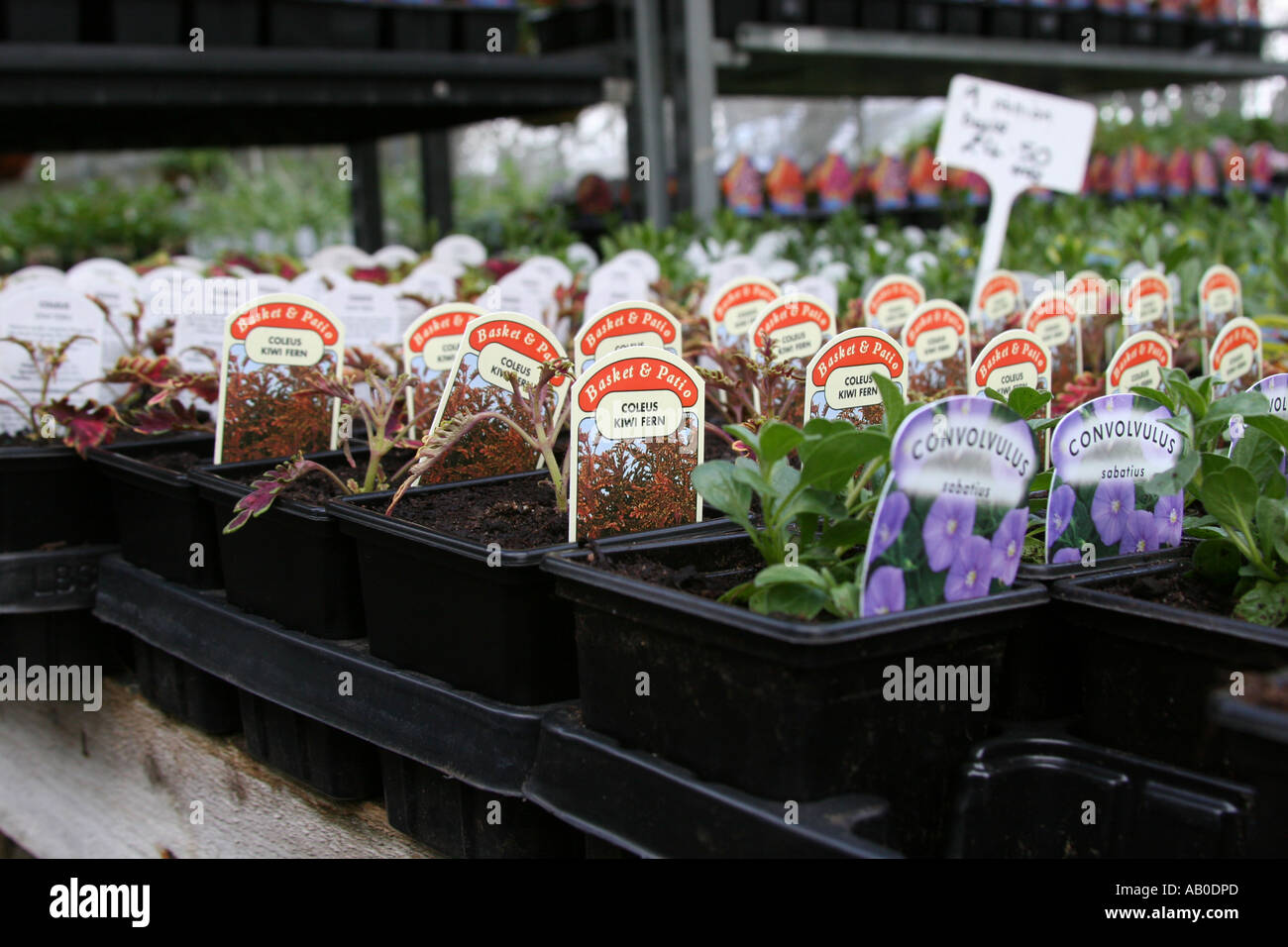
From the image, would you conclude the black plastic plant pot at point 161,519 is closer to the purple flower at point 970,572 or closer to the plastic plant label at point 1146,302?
the purple flower at point 970,572

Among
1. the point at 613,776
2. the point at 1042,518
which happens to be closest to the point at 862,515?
the point at 1042,518

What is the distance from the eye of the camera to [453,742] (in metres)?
1.14

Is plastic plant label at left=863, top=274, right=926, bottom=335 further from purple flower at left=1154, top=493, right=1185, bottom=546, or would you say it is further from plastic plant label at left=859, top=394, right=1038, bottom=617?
plastic plant label at left=859, top=394, right=1038, bottom=617

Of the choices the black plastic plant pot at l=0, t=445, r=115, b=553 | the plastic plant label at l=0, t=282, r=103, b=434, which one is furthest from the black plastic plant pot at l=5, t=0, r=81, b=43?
the black plastic plant pot at l=0, t=445, r=115, b=553

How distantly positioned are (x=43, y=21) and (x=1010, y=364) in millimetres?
2326

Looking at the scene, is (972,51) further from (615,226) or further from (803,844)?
(803,844)

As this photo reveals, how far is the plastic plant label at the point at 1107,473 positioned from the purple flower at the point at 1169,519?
1 centimetres

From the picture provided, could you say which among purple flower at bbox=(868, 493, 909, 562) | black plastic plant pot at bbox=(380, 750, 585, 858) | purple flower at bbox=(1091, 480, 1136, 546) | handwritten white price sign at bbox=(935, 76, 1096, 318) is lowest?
black plastic plant pot at bbox=(380, 750, 585, 858)

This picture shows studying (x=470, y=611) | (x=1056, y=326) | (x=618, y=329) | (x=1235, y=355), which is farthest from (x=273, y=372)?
(x=1235, y=355)

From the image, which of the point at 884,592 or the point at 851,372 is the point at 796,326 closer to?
the point at 851,372

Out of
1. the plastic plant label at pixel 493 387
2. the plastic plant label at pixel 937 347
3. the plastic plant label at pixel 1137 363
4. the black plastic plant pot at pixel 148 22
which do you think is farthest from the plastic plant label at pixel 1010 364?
the black plastic plant pot at pixel 148 22

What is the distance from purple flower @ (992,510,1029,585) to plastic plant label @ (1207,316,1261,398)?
659 millimetres

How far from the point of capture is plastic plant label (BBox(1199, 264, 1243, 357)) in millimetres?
2057

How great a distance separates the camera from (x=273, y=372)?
5.20 ft
